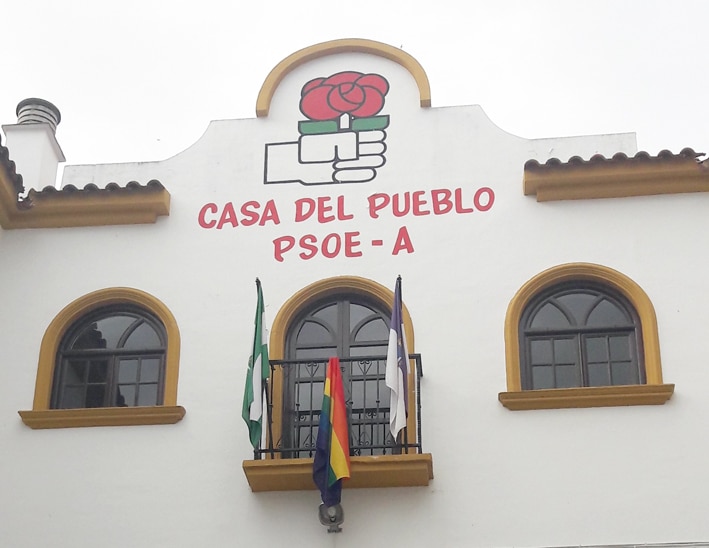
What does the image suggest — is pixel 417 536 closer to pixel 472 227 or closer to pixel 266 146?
pixel 472 227

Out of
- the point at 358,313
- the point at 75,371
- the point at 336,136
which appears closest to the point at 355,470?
the point at 358,313

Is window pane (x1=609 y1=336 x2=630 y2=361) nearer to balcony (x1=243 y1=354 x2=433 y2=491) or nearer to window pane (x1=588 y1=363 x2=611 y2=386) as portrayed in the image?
window pane (x1=588 y1=363 x2=611 y2=386)

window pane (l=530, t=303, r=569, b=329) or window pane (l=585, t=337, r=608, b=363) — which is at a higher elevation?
window pane (l=530, t=303, r=569, b=329)

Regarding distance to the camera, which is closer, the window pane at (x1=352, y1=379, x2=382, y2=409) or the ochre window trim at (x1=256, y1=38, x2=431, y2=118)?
the window pane at (x1=352, y1=379, x2=382, y2=409)

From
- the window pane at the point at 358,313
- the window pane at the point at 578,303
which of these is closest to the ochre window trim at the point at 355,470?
the window pane at the point at 358,313

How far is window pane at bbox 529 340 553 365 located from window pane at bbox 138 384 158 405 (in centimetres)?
360

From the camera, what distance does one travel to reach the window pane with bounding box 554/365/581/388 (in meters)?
11.3

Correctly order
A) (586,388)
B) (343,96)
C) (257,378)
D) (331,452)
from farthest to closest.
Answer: (343,96), (586,388), (257,378), (331,452)

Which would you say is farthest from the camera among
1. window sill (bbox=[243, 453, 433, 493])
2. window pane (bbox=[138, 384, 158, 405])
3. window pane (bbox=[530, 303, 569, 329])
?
window pane (bbox=[138, 384, 158, 405])

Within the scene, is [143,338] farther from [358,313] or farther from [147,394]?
[358,313]

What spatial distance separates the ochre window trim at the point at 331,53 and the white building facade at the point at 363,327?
1.0 inches

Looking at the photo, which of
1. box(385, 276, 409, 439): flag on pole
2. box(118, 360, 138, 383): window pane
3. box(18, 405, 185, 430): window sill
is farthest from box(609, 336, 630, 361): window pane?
box(118, 360, 138, 383): window pane

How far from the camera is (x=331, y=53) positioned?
528 inches

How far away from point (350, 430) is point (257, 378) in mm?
1075
